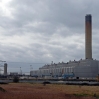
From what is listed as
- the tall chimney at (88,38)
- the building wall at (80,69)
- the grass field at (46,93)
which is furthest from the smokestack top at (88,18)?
the grass field at (46,93)

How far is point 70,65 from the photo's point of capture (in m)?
156

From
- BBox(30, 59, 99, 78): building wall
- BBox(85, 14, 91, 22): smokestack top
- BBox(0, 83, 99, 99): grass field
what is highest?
BBox(85, 14, 91, 22): smokestack top

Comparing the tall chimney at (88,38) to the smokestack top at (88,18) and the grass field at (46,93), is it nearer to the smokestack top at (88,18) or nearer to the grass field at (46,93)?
the smokestack top at (88,18)

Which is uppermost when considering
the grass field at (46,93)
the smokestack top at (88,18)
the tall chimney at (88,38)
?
the smokestack top at (88,18)

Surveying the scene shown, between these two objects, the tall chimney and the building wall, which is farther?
the tall chimney

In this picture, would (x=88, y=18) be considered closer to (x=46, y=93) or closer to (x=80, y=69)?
(x=80, y=69)

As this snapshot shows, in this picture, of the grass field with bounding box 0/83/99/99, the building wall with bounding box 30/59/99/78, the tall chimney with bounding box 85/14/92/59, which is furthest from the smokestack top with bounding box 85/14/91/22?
the grass field with bounding box 0/83/99/99

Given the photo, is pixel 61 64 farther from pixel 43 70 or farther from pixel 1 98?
pixel 1 98

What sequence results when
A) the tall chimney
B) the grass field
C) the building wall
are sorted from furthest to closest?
1. the tall chimney
2. the building wall
3. the grass field

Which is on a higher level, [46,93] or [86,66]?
[86,66]

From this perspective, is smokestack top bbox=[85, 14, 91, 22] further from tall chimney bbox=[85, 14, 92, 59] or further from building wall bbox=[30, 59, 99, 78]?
building wall bbox=[30, 59, 99, 78]

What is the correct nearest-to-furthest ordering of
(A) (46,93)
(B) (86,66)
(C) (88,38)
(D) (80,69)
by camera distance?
(A) (46,93) < (B) (86,66) < (C) (88,38) < (D) (80,69)

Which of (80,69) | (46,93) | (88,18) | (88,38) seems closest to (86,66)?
(80,69)

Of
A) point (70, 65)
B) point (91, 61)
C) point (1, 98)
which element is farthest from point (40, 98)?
point (70, 65)
